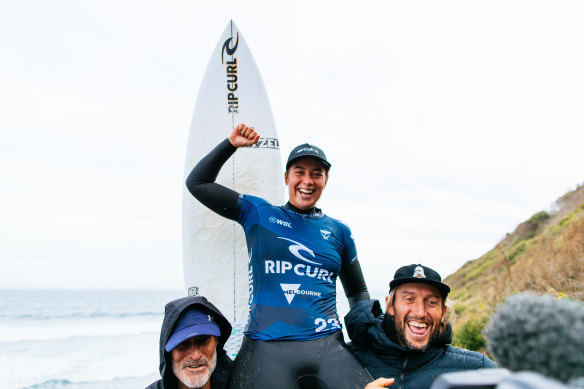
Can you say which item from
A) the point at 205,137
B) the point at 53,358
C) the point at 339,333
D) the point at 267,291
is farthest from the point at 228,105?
the point at 53,358

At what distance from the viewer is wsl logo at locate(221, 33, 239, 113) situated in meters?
3.84

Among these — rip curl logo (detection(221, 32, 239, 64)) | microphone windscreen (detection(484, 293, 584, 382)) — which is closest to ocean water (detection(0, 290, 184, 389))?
rip curl logo (detection(221, 32, 239, 64))

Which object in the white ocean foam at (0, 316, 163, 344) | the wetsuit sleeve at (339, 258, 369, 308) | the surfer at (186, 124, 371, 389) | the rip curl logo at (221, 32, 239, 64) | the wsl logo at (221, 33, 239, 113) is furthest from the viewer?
the white ocean foam at (0, 316, 163, 344)

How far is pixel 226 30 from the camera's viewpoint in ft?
Result: 13.2

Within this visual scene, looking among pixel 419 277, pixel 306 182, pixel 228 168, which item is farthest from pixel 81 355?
pixel 419 277

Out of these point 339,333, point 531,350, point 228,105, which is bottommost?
point 339,333

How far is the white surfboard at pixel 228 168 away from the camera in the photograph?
353cm

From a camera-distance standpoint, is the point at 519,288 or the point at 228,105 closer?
the point at 228,105

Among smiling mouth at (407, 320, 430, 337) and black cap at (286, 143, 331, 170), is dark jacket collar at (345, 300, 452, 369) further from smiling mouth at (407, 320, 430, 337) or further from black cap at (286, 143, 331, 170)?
black cap at (286, 143, 331, 170)

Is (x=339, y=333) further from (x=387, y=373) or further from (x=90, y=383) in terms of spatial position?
(x=90, y=383)

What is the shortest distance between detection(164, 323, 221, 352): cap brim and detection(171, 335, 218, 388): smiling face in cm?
6

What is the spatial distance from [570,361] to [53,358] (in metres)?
13.6

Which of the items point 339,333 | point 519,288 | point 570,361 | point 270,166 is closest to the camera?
point 570,361

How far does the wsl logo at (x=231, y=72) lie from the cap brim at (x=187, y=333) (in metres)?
2.17
